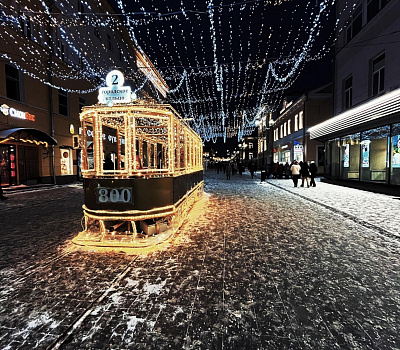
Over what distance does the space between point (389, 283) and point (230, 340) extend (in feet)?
8.31

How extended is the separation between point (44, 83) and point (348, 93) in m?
22.2

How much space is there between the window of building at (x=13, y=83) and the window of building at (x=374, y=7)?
856 inches

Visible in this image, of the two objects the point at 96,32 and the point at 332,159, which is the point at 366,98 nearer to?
the point at 332,159

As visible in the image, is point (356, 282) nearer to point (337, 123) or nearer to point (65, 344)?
point (65, 344)

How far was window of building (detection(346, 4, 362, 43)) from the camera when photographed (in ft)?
53.8

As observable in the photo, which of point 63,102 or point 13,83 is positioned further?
point 63,102

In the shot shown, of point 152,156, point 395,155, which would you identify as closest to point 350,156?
point 395,155

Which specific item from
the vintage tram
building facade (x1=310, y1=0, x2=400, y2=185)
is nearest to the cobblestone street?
the vintage tram

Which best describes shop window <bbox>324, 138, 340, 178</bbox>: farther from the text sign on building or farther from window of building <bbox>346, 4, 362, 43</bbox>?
the text sign on building

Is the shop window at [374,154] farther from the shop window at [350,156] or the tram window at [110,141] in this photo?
the tram window at [110,141]

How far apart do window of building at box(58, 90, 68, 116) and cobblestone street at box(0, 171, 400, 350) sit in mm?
17258

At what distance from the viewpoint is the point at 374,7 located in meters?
14.8

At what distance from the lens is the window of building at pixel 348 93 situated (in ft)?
59.3

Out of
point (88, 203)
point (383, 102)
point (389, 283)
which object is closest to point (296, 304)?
point (389, 283)
